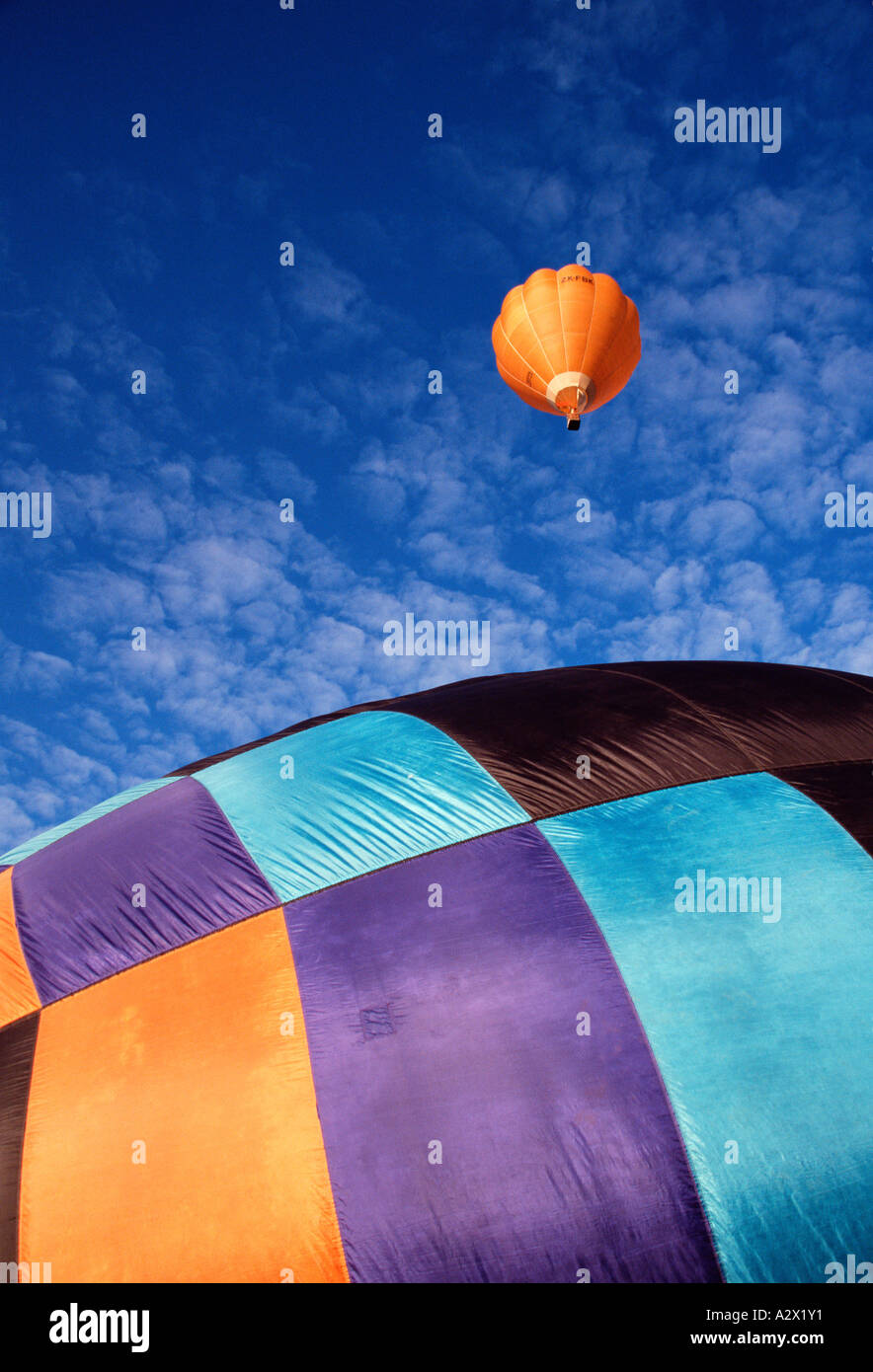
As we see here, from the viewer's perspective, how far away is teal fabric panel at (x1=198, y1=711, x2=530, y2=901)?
4.20 metres

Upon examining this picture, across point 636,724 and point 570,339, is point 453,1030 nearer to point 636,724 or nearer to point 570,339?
point 636,724

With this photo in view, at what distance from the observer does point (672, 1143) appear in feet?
10.8

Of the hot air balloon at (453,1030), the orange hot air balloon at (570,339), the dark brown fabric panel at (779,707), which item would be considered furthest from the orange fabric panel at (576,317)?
the hot air balloon at (453,1030)

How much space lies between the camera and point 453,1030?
11.5 feet

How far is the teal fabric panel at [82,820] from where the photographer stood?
524 cm

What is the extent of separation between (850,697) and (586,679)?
1.53m

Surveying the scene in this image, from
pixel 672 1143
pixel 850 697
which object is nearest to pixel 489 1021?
pixel 672 1143

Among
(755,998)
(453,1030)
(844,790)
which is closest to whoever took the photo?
(453,1030)

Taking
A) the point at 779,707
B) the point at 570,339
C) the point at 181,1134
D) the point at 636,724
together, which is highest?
the point at 570,339

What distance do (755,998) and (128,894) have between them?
8.38 ft

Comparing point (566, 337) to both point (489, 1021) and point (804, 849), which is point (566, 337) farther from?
point (489, 1021)

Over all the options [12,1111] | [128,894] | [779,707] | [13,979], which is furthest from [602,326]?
[12,1111]

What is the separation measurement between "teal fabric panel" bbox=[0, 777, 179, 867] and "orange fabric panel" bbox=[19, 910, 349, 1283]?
5.67 feet

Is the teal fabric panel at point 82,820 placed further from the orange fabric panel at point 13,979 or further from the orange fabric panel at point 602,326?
the orange fabric panel at point 602,326
